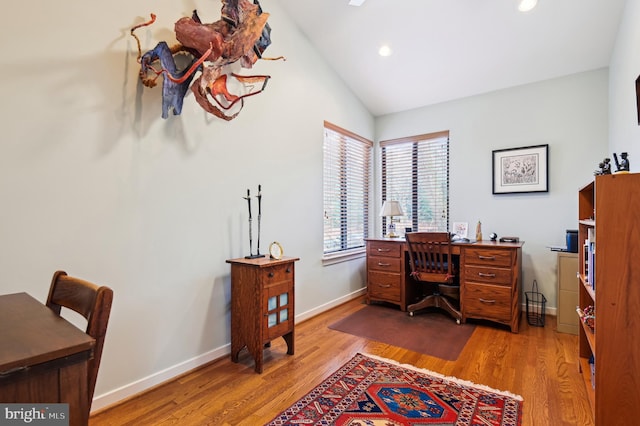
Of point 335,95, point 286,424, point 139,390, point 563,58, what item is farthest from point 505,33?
point 139,390

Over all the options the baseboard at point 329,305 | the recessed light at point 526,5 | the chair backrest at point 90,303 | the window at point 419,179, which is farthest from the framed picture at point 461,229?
Answer: the chair backrest at point 90,303

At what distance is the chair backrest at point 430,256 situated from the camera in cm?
329

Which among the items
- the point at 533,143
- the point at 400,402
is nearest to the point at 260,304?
the point at 400,402

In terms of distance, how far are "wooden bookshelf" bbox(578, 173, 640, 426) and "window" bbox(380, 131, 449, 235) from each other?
2.68 metres

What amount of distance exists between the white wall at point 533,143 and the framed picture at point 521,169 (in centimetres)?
6

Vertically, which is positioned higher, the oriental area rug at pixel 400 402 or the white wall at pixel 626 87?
the white wall at pixel 626 87

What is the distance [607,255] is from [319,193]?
2.56m

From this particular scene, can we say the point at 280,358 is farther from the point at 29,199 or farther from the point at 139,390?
the point at 29,199

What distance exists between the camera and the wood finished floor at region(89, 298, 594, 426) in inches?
70.7

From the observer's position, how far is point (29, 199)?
161cm

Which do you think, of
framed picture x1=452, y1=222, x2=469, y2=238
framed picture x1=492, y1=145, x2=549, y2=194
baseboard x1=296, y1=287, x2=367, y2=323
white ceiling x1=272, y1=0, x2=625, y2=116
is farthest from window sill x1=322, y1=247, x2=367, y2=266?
white ceiling x1=272, y1=0, x2=625, y2=116

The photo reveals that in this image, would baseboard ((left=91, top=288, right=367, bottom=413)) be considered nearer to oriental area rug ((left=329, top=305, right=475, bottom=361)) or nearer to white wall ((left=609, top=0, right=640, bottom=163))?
oriental area rug ((left=329, top=305, right=475, bottom=361))

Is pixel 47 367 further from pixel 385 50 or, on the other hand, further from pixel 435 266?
pixel 385 50

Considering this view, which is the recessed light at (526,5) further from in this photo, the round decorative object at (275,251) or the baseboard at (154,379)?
the baseboard at (154,379)
